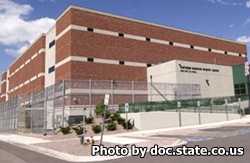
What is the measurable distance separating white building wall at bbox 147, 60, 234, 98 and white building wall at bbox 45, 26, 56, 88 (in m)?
16.0

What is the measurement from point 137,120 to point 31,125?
12.0 metres

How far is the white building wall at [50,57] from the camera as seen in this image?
49000 mm

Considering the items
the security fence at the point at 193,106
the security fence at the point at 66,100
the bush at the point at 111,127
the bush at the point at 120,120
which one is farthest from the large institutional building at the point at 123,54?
the bush at the point at 111,127

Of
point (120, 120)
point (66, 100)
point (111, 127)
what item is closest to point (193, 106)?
point (120, 120)

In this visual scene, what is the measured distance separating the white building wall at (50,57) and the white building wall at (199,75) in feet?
52.4

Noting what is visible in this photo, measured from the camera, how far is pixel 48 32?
177ft

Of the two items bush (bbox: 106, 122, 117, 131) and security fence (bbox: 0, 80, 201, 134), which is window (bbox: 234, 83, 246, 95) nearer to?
security fence (bbox: 0, 80, 201, 134)

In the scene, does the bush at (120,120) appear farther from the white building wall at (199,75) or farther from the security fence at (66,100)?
the white building wall at (199,75)

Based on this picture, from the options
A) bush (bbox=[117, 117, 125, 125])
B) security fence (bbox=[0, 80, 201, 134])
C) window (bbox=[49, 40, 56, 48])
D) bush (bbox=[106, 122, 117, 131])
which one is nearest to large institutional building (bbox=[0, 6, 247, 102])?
window (bbox=[49, 40, 56, 48])

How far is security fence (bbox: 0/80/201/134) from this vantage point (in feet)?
90.7

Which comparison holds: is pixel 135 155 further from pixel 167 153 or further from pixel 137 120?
pixel 137 120

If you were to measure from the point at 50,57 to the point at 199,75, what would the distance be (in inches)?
994

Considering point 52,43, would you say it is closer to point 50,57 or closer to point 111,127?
point 50,57

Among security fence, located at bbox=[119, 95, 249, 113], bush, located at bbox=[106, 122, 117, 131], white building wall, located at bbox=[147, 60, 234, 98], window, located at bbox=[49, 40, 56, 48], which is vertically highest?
window, located at bbox=[49, 40, 56, 48]
